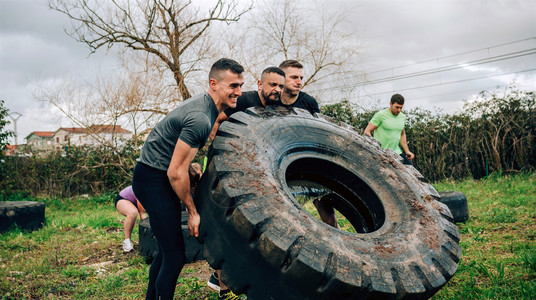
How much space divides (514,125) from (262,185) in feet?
32.0

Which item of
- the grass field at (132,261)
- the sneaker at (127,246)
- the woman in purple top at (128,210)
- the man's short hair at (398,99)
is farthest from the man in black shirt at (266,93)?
the man's short hair at (398,99)

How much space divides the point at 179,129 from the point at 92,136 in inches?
366

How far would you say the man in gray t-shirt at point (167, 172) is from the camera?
2.55 metres

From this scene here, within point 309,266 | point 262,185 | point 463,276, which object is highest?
point 262,185

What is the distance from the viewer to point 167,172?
2520 mm

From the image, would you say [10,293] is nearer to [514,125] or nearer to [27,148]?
[27,148]

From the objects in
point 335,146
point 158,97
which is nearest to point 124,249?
point 335,146

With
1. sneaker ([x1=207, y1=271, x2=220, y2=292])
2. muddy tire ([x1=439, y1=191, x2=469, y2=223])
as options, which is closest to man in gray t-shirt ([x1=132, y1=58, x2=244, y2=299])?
sneaker ([x1=207, y1=271, x2=220, y2=292])

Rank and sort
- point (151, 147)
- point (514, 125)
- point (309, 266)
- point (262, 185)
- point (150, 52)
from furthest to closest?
point (150, 52) → point (514, 125) → point (151, 147) → point (262, 185) → point (309, 266)

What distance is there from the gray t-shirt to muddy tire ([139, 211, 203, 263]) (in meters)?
1.78

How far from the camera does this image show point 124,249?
5.07m

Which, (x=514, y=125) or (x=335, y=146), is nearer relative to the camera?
(x=335, y=146)

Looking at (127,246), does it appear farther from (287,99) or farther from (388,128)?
(388,128)

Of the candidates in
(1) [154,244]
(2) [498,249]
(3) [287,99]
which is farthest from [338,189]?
(1) [154,244]
